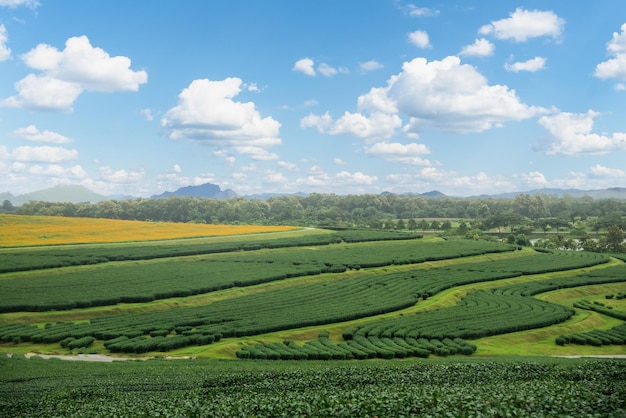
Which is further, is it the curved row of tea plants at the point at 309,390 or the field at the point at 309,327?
the field at the point at 309,327

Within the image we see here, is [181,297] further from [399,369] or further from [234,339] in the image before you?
[399,369]

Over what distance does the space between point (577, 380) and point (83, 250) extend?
8279cm

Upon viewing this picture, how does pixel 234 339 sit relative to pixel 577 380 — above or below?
below

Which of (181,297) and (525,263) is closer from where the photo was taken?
(181,297)

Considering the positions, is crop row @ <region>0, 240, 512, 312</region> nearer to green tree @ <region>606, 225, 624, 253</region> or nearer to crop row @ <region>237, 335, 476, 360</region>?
crop row @ <region>237, 335, 476, 360</region>

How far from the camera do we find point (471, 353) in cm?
4938

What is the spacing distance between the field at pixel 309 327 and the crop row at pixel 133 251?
424 mm

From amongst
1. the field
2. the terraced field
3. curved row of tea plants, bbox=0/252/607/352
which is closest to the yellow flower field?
the field

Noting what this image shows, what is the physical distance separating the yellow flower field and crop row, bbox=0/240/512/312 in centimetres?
2166

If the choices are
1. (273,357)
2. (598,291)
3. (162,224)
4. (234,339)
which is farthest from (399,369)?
(162,224)

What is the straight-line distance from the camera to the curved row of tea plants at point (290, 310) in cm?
5222

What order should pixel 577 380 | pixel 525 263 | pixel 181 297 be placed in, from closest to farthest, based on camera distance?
pixel 577 380 → pixel 181 297 → pixel 525 263

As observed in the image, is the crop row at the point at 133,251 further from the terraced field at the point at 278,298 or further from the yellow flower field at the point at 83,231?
the yellow flower field at the point at 83,231

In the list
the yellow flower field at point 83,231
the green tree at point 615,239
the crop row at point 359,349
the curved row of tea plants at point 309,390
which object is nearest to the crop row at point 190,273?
the yellow flower field at point 83,231
